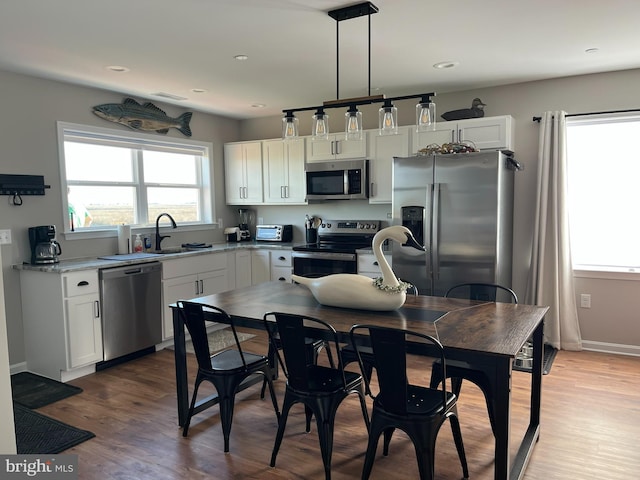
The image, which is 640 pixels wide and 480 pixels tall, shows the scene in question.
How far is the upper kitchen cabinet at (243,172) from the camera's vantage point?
557 centimetres

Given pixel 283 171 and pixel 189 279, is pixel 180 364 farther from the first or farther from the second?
pixel 283 171

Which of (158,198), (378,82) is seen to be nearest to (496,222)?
(378,82)

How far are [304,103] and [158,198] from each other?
1891 millimetres

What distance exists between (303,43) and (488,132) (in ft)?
6.35

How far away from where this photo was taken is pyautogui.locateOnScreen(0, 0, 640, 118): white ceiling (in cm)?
258

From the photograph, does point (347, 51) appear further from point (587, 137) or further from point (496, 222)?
point (587, 137)

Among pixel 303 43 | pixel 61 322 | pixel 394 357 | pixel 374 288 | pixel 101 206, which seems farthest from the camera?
pixel 101 206

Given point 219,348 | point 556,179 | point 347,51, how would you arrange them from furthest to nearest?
1. point 219,348
2. point 556,179
3. point 347,51

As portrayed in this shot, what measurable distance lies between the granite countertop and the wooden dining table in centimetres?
137

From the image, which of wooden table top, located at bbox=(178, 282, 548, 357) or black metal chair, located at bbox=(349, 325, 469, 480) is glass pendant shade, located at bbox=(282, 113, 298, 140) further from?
black metal chair, located at bbox=(349, 325, 469, 480)

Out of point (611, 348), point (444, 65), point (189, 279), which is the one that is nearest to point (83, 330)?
point (189, 279)

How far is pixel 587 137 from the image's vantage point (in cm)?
420

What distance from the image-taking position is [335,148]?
498 centimetres

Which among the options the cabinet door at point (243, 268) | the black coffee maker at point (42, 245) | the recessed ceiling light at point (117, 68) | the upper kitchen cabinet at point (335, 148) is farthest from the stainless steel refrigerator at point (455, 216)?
the black coffee maker at point (42, 245)
